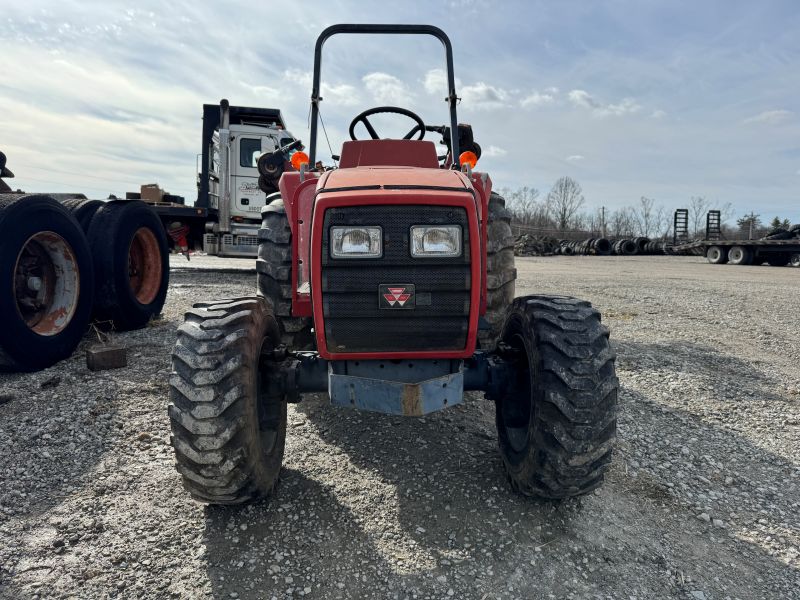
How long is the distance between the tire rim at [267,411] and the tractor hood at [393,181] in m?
0.89

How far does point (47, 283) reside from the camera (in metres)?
4.93

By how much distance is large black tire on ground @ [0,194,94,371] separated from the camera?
4184 millimetres

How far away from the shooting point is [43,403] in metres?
3.84

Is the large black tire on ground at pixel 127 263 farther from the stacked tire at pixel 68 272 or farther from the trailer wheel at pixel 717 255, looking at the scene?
the trailer wheel at pixel 717 255

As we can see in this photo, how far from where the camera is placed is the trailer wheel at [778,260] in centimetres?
2206

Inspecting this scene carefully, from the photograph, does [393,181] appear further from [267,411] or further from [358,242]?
[267,411]

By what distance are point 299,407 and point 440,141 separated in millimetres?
2312

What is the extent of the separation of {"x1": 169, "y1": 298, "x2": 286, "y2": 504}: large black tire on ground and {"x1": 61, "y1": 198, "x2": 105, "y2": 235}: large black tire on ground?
13.9 ft

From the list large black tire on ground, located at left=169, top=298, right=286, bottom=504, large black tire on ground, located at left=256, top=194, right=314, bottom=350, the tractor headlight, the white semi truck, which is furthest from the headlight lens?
the white semi truck

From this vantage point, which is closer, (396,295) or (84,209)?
(396,295)

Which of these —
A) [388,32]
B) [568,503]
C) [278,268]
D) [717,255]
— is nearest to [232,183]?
[388,32]

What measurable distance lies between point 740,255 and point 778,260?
1.57 m

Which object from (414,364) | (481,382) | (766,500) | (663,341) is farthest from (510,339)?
(663,341)

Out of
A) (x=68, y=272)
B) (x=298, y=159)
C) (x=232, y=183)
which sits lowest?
(x=68, y=272)
